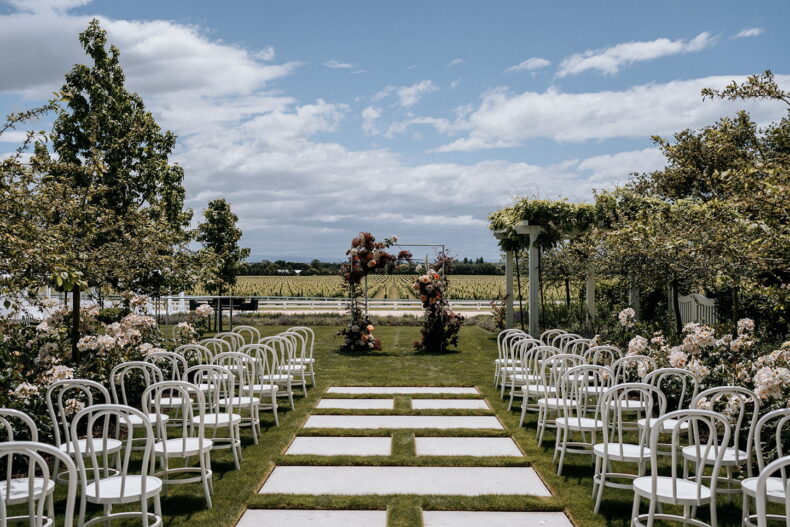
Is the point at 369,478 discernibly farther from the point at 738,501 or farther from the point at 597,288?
the point at 597,288

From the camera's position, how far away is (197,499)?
493 centimetres

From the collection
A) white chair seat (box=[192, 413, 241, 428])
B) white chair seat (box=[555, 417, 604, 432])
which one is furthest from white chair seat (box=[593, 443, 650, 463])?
white chair seat (box=[192, 413, 241, 428])

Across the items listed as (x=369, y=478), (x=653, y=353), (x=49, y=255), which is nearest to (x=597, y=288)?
(x=653, y=353)

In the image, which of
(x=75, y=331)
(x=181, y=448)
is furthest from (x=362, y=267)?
(x=181, y=448)

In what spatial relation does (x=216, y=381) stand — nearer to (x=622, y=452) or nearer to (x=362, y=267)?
(x=622, y=452)

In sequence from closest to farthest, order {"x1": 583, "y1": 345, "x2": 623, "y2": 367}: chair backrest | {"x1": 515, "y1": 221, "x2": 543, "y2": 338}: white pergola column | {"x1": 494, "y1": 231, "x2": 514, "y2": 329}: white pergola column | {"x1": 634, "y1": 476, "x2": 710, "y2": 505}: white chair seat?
{"x1": 634, "y1": 476, "x2": 710, "y2": 505}: white chair seat → {"x1": 583, "y1": 345, "x2": 623, "y2": 367}: chair backrest → {"x1": 515, "y1": 221, "x2": 543, "y2": 338}: white pergola column → {"x1": 494, "y1": 231, "x2": 514, "y2": 329}: white pergola column

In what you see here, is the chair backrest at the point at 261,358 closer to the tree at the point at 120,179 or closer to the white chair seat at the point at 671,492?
the tree at the point at 120,179

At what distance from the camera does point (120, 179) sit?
11461mm

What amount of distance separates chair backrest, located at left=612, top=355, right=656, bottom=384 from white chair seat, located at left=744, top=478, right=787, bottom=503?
1724 mm

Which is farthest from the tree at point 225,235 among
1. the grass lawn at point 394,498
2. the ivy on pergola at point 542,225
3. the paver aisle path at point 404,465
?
the paver aisle path at point 404,465

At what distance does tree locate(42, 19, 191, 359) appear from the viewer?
25.1 ft

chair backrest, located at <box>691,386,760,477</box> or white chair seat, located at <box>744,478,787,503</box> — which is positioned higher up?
chair backrest, located at <box>691,386,760,477</box>

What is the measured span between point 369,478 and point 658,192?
17007 mm

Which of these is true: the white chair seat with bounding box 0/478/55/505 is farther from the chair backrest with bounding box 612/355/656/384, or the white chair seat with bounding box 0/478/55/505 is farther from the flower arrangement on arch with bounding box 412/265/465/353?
the flower arrangement on arch with bounding box 412/265/465/353
